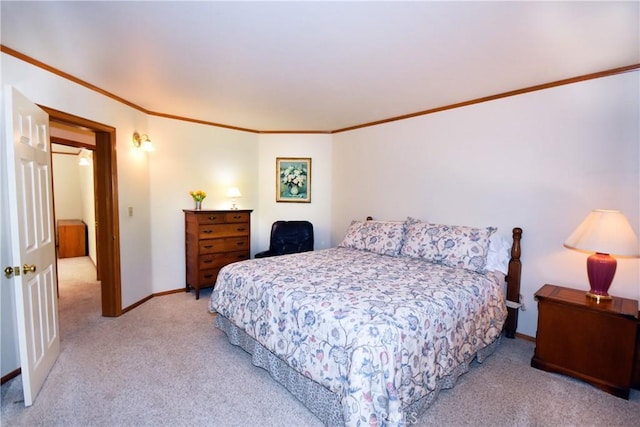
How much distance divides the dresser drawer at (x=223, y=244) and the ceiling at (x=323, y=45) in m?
1.83

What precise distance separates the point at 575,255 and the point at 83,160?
804 centimetres

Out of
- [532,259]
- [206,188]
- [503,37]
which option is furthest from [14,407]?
[532,259]

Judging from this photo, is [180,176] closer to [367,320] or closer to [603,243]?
[367,320]

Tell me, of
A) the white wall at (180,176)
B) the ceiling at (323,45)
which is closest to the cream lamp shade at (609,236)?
the ceiling at (323,45)

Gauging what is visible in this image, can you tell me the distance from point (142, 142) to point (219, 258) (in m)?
1.75

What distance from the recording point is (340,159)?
491 centimetres

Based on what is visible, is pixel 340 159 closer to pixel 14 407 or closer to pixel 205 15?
pixel 205 15

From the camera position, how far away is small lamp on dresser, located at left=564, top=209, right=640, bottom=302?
2.18 metres

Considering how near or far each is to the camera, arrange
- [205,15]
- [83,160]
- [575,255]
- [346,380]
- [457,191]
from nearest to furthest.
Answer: [346,380] → [205,15] → [575,255] → [457,191] → [83,160]

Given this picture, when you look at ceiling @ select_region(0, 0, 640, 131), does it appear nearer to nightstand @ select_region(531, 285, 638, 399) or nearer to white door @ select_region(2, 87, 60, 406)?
white door @ select_region(2, 87, 60, 406)

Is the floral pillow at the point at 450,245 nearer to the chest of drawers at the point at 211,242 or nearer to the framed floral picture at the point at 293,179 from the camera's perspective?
the framed floral picture at the point at 293,179

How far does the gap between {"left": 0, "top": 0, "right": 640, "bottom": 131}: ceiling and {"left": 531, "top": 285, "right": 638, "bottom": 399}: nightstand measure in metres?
1.83

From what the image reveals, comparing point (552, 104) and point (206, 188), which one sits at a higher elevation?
point (552, 104)

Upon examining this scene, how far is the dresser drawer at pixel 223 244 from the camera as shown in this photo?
4.09m
